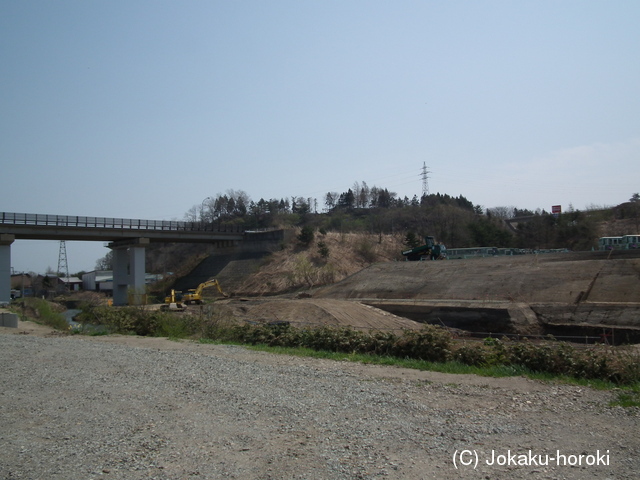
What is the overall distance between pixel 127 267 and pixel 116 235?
18.7 feet

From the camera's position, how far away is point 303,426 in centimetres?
834

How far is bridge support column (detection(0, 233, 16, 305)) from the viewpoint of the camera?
5678cm

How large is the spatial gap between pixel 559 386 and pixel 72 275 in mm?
149519

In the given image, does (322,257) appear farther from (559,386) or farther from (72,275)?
(72,275)

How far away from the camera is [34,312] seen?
153 ft

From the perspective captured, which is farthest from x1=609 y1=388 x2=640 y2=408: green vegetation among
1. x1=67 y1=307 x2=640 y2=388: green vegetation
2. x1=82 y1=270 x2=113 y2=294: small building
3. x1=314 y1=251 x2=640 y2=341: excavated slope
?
x1=82 y1=270 x2=113 y2=294: small building

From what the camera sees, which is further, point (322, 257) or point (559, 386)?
point (322, 257)

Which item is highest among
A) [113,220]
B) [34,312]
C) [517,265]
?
[113,220]

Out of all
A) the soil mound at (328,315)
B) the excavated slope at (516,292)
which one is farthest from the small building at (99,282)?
the soil mound at (328,315)

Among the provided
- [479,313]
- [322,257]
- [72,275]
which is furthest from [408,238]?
[72,275]

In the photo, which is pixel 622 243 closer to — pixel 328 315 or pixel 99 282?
pixel 328 315

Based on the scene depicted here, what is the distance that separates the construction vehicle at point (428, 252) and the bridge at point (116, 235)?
3091cm

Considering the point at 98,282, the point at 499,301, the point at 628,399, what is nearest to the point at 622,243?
the point at 499,301

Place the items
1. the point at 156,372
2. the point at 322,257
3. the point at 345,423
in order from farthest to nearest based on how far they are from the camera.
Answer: the point at 322,257
the point at 156,372
the point at 345,423
